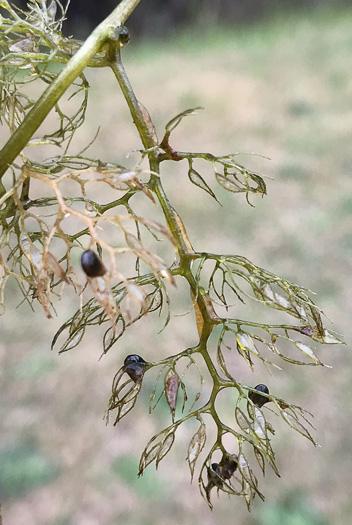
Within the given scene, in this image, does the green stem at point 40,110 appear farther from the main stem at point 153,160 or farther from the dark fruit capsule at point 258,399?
the dark fruit capsule at point 258,399

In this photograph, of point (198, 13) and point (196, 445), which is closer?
point (196, 445)

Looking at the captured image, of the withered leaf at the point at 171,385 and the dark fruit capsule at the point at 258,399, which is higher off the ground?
the dark fruit capsule at the point at 258,399

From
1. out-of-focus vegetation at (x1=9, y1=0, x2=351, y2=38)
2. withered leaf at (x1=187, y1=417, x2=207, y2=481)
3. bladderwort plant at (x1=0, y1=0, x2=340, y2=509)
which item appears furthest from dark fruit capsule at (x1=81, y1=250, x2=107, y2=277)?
out-of-focus vegetation at (x1=9, y1=0, x2=351, y2=38)

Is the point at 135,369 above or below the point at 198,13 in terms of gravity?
below

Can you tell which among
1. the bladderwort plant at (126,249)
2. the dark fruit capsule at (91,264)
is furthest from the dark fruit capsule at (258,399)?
the dark fruit capsule at (91,264)

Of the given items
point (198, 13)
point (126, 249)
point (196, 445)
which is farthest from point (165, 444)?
point (198, 13)

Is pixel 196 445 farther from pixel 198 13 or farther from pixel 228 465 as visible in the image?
pixel 198 13

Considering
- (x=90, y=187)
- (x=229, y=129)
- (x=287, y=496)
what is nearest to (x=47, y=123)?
(x=90, y=187)

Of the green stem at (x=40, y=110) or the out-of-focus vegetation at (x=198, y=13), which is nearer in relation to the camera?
the green stem at (x=40, y=110)
